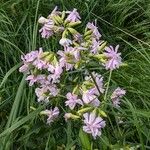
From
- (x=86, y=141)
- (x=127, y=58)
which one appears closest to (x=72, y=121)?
(x=86, y=141)

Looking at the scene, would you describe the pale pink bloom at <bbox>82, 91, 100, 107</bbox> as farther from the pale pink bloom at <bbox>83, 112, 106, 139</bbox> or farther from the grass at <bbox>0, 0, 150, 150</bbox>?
the grass at <bbox>0, 0, 150, 150</bbox>

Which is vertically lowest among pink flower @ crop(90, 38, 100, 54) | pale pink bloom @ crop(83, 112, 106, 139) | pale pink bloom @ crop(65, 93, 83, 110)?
pale pink bloom @ crop(83, 112, 106, 139)

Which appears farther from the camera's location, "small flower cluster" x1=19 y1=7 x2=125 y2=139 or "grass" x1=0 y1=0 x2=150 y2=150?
"grass" x1=0 y1=0 x2=150 y2=150

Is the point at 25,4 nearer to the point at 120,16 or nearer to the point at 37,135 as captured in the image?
the point at 120,16

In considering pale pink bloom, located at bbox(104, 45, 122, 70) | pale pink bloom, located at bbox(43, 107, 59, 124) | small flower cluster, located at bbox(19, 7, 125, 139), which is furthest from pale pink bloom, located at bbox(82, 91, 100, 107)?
pale pink bloom, located at bbox(43, 107, 59, 124)

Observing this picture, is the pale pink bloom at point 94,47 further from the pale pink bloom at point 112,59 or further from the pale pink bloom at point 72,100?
the pale pink bloom at point 72,100

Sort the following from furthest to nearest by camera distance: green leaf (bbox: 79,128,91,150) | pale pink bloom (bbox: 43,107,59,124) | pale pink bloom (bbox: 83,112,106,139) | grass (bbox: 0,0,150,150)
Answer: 1. grass (bbox: 0,0,150,150)
2. pale pink bloom (bbox: 43,107,59,124)
3. green leaf (bbox: 79,128,91,150)
4. pale pink bloom (bbox: 83,112,106,139)

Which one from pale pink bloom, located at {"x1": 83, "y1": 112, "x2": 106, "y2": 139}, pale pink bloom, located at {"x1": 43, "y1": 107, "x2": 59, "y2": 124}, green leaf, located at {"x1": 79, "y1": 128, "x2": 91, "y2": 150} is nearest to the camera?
pale pink bloom, located at {"x1": 83, "y1": 112, "x2": 106, "y2": 139}
